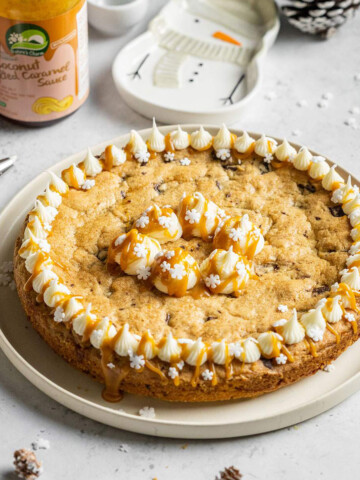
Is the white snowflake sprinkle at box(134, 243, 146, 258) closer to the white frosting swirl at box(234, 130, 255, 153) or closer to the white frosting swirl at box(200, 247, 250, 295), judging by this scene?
the white frosting swirl at box(200, 247, 250, 295)

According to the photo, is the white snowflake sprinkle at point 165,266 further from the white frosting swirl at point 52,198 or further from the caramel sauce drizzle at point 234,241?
the white frosting swirl at point 52,198

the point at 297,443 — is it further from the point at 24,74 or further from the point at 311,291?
the point at 24,74

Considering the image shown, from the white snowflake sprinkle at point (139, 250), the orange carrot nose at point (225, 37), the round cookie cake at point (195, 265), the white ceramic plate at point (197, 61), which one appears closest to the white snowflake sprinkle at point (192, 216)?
the round cookie cake at point (195, 265)

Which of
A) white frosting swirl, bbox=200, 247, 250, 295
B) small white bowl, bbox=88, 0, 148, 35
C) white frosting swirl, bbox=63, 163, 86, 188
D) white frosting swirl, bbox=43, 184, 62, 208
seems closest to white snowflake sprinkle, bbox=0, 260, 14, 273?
white frosting swirl, bbox=43, 184, 62, 208

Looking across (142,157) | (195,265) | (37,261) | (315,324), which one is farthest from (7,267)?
(315,324)

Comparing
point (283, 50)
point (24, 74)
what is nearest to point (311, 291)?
point (24, 74)

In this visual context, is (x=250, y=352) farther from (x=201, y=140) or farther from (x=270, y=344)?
(x=201, y=140)
